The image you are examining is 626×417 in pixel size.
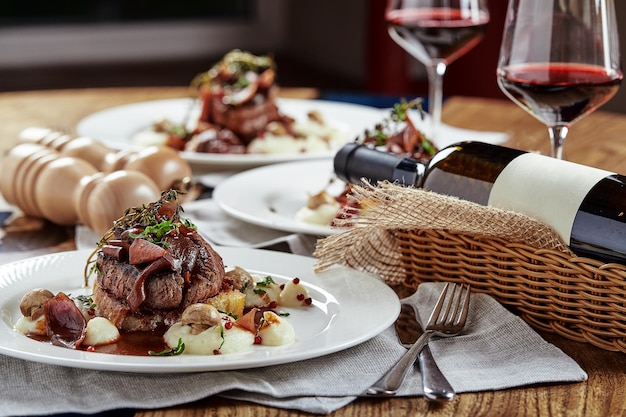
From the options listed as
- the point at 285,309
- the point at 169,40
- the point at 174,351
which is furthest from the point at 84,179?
the point at 169,40

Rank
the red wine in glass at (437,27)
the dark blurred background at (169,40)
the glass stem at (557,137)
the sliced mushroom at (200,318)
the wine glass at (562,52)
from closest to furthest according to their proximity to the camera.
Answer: the sliced mushroom at (200,318), the wine glass at (562,52), the glass stem at (557,137), the red wine in glass at (437,27), the dark blurred background at (169,40)

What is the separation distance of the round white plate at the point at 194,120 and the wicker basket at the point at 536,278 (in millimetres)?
838

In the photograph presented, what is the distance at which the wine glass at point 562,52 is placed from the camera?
1646 mm

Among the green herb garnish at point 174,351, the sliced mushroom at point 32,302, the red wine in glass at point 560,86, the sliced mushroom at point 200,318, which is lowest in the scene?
the green herb garnish at point 174,351

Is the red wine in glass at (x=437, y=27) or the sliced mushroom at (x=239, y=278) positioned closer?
the sliced mushroom at (x=239, y=278)

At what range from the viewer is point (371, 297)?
A: 59.4 inches

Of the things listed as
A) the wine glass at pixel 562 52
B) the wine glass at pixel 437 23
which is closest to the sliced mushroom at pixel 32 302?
the wine glass at pixel 562 52

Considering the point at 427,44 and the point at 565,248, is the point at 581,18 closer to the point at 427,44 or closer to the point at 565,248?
the point at 565,248

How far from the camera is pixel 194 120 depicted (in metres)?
2.95

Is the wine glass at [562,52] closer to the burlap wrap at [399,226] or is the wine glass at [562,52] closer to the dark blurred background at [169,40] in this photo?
the burlap wrap at [399,226]

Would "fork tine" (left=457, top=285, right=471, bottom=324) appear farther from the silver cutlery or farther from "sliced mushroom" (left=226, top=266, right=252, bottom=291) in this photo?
"sliced mushroom" (left=226, top=266, right=252, bottom=291)

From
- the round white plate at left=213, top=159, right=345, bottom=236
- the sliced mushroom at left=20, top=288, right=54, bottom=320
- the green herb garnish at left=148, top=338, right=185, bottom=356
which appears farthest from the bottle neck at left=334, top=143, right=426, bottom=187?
the sliced mushroom at left=20, top=288, right=54, bottom=320

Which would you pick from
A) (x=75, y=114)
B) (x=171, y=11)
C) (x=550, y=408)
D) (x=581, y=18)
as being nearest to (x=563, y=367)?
(x=550, y=408)

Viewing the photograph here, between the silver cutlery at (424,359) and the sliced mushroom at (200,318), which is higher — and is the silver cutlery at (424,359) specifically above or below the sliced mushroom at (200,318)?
below
